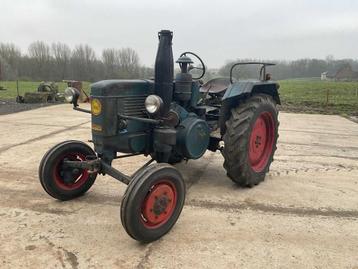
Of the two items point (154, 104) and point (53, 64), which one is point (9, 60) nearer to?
point (53, 64)

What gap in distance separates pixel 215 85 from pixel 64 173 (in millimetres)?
2597

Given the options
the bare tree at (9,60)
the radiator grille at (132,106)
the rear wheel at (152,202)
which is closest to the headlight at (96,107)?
the radiator grille at (132,106)

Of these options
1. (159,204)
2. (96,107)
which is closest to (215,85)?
(96,107)

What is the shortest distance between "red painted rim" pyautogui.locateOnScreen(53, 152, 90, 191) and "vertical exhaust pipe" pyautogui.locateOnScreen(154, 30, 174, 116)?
1.16 meters

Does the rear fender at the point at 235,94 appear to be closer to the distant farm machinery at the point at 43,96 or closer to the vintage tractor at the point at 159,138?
the vintage tractor at the point at 159,138

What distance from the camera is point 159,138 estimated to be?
3.88 metres

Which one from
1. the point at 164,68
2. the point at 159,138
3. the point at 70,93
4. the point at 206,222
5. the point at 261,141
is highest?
the point at 164,68

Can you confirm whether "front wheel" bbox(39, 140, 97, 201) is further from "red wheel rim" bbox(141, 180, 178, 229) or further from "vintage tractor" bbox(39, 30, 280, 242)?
"red wheel rim" bbox(141, 180, 178, 229)

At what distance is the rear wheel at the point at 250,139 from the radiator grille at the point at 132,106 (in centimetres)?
108

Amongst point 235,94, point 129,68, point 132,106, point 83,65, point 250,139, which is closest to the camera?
point 132,106

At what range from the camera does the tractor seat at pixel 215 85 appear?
18.1 ft

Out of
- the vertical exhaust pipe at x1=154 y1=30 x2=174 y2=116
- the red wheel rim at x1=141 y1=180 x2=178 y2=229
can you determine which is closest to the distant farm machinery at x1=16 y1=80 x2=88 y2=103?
the vertical exhaust pipe at x1=154 y1=30 x2=174 y2=116

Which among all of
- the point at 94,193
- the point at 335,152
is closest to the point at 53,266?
the point at 94,193

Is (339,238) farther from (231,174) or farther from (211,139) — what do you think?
(211,139)
